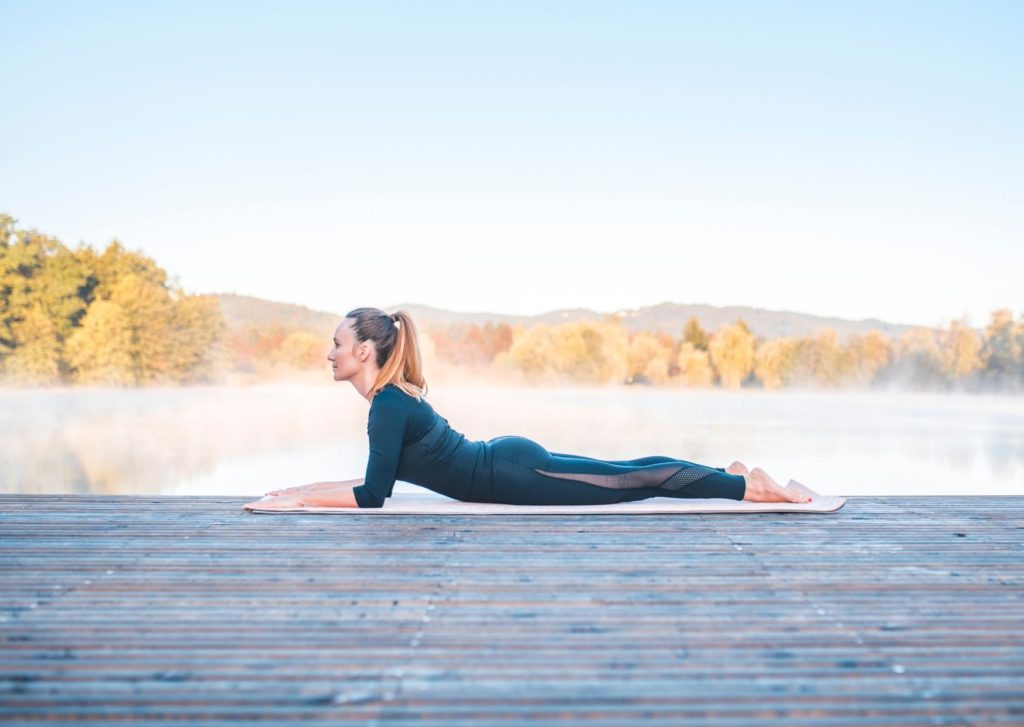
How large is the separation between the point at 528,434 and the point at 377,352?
12420 millimetres

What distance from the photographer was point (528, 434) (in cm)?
1512

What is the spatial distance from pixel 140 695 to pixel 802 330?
862 inches

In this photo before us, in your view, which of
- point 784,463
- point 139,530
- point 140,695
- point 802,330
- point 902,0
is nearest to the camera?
point 140,695

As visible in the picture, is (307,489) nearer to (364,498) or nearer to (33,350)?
(364,498)

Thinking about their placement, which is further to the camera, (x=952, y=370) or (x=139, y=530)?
(x=952, y=370)

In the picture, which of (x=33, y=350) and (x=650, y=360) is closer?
(x=33, y=350)

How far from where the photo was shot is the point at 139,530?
8.42 feet

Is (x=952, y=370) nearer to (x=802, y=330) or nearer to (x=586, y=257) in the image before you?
(x=802, y=330)

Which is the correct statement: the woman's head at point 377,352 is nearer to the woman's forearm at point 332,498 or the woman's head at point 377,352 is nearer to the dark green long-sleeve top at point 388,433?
the dark green long-sleeve top at point 388,433

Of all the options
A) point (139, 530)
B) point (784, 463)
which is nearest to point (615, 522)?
point (139, 530)

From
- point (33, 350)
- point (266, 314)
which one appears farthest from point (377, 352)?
point (266, 314)

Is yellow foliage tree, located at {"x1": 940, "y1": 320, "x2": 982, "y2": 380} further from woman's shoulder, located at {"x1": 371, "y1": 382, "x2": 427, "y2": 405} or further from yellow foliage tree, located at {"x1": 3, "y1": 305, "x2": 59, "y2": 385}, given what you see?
yellow foliage tree, located at {"x1": 3, "y1": 305, "x2": 59, "y2": 385}

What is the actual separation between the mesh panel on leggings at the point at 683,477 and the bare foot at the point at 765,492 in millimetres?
180

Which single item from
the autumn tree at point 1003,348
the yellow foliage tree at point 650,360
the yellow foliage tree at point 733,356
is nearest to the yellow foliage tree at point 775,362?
the yellow foliage tree at point 733,356
